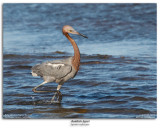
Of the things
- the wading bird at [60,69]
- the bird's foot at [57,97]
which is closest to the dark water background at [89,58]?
the bird's foot at [57,97]

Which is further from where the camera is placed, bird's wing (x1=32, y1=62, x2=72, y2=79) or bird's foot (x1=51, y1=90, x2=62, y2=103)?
bird's foot (x1=51, y1=90, x2=62, y2=103)

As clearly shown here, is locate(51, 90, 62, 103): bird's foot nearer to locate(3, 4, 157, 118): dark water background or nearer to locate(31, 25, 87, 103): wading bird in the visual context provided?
locate(31, 25, 87, 103): wading bird

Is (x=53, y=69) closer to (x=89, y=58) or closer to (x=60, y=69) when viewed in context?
(x=60, y=69)

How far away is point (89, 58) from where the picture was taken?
367 inches

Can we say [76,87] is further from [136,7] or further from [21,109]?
[136,7]

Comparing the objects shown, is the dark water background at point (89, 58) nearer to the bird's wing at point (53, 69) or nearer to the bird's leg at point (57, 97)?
the bird's leg at point (57, 97)

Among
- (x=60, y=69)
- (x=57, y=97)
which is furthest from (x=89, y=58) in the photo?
(x=60, y=69)

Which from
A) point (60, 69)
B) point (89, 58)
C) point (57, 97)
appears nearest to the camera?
point (60, 69)

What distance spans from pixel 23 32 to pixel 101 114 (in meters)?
3.68

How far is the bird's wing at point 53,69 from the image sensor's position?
23.1 ft

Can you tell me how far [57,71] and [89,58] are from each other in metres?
2.34

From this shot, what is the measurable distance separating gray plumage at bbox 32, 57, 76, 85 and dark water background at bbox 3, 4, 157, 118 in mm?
468

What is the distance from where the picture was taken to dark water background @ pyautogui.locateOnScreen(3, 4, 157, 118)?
6.96 meters

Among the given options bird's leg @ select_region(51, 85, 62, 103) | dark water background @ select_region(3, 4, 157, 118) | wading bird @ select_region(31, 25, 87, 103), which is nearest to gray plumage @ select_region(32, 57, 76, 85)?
wading bird @ select_region(31, 25, 87, 103)
